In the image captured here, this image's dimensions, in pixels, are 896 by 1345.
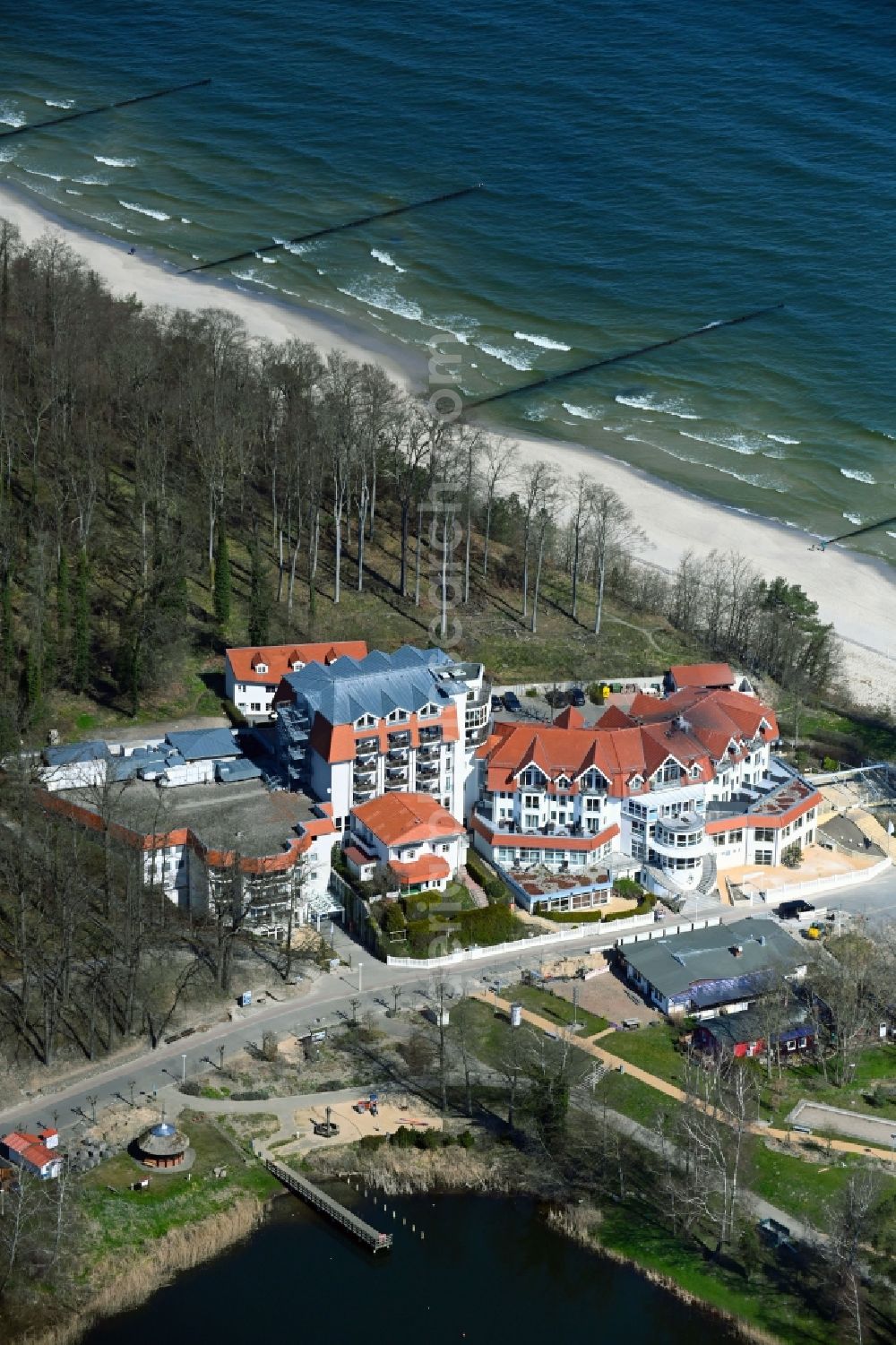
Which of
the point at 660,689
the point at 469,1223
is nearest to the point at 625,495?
the point at 660,689

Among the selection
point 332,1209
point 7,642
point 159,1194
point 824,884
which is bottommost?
point 332,1209

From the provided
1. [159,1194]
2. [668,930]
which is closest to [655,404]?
[668,930]

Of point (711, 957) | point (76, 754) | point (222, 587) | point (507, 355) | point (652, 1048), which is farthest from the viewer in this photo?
point (507, 355)

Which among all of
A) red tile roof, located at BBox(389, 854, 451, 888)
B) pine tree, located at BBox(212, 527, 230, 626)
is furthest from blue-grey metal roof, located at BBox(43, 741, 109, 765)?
red tile roof, located at BBox(389, 854, 451, 888)

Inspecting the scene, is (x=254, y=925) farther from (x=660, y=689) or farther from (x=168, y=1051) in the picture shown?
(x=660, y=689)

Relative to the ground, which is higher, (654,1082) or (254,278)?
(254,278)

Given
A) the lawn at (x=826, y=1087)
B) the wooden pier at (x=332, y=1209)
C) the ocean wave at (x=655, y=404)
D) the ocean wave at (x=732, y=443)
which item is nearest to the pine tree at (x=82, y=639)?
the wooden pier at (x=332, y=1209)

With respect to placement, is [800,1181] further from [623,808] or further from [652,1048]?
[623,808]
